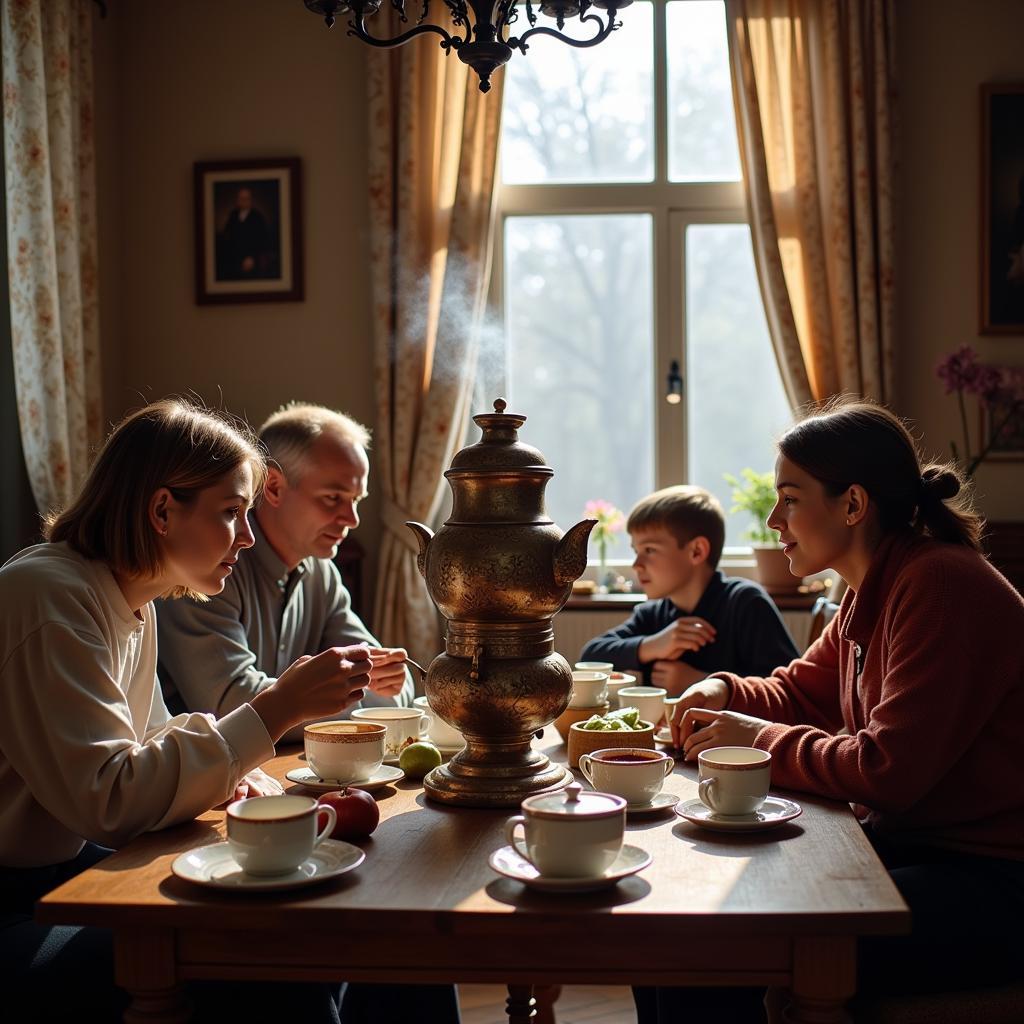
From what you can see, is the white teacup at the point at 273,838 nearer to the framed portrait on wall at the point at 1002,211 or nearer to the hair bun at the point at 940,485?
the hair bun at the point at 940,485

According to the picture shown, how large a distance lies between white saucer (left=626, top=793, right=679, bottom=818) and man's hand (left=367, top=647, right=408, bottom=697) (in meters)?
0.66

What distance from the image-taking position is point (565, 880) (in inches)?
47.6

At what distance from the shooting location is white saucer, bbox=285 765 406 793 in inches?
65.5

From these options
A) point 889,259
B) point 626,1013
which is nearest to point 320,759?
point 626,1013

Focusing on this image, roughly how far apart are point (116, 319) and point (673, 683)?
310 centimetres

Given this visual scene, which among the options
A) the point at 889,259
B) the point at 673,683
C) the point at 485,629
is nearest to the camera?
the point at 485,629

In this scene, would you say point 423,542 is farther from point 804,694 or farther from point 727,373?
point 727,373

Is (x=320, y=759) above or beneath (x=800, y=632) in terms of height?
above

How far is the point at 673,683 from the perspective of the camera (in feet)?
7.75

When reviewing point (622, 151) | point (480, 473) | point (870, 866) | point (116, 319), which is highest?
point (622, 151)

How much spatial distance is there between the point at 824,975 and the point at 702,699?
794 mm

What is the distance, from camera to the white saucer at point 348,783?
1.66 m

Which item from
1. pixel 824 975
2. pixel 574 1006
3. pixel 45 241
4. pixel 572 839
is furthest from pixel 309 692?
pixel 45 241

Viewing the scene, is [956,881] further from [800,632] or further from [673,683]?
[800,632]
